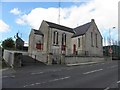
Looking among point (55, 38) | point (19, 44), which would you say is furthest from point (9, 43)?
point (55, 38)

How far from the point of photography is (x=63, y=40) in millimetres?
56125

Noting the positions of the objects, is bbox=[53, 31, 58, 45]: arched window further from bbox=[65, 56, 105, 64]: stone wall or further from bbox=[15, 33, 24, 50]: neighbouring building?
bbox=[15, 33, 24, 50]: neighbouring building

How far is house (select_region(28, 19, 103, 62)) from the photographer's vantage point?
172ft

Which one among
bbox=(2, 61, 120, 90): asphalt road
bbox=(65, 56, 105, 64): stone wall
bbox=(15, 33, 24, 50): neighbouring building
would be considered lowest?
bbox=(2, 61, 120, 90): asphalt road

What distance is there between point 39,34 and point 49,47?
5847 mm

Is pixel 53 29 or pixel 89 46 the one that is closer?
pixel 53 29

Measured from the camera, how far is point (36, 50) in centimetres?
5416

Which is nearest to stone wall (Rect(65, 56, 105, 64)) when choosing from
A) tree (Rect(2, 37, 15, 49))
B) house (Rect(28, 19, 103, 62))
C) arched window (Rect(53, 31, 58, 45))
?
house (Rect(28, 19, 103, 62))

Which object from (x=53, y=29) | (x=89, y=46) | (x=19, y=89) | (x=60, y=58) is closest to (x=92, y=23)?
(x=89, y=46)

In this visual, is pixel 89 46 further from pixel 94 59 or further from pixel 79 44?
pixel 94 59

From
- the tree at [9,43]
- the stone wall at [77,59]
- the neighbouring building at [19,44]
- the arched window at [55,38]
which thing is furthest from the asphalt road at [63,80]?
the tree at [9,43]

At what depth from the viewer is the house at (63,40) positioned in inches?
2058

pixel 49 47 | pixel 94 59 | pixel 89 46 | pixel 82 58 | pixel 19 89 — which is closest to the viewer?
pixel 19 89

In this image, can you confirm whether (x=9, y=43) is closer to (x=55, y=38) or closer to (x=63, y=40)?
(x=63, y=40)
